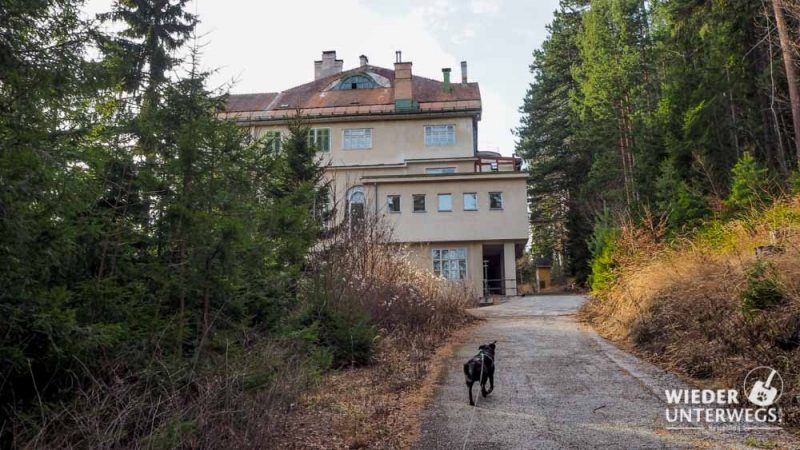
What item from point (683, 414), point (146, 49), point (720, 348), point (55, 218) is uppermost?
point (146, 49)

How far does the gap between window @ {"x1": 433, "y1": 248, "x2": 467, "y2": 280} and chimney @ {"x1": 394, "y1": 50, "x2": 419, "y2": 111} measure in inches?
381

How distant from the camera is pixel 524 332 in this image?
44.1 ft

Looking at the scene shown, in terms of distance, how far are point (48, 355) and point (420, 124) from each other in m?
30.6

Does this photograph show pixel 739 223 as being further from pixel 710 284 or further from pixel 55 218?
pixel 55 218

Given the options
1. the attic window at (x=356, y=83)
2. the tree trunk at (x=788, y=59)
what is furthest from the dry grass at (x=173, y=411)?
the attic window at (x=356, y=83)

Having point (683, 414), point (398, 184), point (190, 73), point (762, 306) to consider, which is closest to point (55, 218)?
point (190, 73)

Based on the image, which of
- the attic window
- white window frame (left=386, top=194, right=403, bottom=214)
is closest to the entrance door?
white window frame (left=386, top=194, right=403, bottom=214)

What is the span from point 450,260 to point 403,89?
12.0m

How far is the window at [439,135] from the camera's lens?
3344 centimetres

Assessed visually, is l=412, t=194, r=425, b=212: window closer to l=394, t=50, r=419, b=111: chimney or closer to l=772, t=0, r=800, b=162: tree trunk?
l=394, t=50, r=419, b=111: chimney

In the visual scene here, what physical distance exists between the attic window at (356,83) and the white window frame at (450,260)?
13.7 meters

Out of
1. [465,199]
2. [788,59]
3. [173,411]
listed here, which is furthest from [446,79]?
[173,411]

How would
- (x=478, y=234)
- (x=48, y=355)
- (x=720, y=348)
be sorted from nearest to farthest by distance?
(x=48, y=355)
(x=720, y=348)
(x=478, y=234)

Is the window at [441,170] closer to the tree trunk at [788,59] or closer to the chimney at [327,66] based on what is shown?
the chimney at [327,66]
